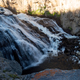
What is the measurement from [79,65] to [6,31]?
6.19m

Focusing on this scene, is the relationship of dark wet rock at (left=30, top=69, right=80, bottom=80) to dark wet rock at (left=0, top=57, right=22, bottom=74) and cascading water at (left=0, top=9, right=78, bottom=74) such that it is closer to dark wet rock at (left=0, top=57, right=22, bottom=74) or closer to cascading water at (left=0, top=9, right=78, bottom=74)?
dark wet rock at (left=0, top=57, right=22, bottom=74)

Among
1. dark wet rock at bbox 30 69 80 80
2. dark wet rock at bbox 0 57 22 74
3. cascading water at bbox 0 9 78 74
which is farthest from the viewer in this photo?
cascading water at bbox 0 9 78 74

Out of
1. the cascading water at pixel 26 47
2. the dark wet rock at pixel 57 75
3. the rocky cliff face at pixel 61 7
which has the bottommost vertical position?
the cascading water at pixel 26 47

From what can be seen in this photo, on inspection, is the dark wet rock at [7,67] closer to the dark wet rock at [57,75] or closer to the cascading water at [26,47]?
the dark wet rock at [57,75]

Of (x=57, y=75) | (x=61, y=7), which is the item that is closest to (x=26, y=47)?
(x=57, y=75)

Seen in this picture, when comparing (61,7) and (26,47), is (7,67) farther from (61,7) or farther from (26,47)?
(61,7)

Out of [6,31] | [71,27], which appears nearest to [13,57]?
[6,31]

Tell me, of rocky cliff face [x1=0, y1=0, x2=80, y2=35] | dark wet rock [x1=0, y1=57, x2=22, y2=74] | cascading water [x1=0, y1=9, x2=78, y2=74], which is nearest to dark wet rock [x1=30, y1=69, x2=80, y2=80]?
dark wet rock [x1=0, y1=57, x2=22, y2=74]

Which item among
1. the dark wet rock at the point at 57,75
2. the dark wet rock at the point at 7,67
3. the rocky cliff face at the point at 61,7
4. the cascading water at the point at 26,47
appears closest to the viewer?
the dark wet rock at the point at 57,75

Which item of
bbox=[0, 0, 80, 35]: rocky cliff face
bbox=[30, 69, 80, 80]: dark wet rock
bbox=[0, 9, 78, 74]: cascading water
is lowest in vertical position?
bbox=[0, 9, 78, 74]: cascading water

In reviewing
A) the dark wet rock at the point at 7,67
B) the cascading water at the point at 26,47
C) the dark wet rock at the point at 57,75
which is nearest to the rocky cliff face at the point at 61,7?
the cascading water at the point at 26,47

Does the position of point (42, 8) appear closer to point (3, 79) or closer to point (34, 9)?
point (34, 9)

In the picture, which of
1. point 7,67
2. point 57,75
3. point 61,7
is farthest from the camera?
point 61,7

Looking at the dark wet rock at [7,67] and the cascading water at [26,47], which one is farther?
the cascading water at [26,47]
